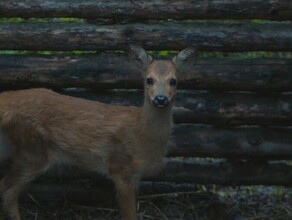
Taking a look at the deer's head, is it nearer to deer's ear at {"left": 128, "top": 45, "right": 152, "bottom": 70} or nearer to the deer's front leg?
A: deer's ear at {"left": 128, "top": 45, "right": 152, "bottom": 70}

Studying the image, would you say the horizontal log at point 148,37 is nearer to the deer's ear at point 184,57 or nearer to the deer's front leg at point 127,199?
the deer's ear at point 184,57

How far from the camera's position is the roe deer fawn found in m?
7.55

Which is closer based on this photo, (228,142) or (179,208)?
(228,142)

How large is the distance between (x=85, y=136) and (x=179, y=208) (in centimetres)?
151

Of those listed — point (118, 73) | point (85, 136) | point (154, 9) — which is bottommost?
point (85, 136)

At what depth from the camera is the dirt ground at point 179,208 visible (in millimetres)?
8438

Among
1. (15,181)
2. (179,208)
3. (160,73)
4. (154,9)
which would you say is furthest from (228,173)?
(15,181)

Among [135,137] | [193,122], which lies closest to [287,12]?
[193,122]

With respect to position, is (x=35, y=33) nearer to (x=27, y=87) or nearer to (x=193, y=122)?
(x=27, y=87)

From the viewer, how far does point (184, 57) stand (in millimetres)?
7527

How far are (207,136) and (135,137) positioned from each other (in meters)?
1.05

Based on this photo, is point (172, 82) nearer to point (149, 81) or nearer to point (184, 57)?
point (149, 81)

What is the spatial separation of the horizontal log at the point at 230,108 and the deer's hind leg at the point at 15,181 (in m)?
1.17

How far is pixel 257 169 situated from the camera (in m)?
8.57
